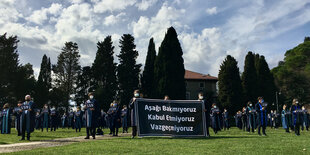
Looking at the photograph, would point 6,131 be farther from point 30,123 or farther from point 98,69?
point 98,69

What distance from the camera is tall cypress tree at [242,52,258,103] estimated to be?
6022cm

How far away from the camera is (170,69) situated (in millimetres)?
46562

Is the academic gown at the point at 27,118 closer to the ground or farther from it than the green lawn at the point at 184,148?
farther from it

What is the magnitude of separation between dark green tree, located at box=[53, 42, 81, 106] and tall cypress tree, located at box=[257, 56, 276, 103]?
40.1 meters

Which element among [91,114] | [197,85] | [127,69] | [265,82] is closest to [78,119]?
[91,114]

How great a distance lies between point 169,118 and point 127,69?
138 feet

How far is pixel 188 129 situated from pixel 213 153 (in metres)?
5.84

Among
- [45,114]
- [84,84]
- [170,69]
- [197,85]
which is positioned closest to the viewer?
[45,114]

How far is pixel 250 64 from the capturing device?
200ft

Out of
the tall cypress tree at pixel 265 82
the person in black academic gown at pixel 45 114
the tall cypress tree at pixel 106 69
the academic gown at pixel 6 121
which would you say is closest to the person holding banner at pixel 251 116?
the person in black academic gown at pixel 45 114

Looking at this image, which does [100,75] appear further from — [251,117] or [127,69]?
[251,117]

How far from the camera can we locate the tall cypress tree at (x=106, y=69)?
54059 millimetres

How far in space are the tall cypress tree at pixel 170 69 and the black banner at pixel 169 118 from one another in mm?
32019

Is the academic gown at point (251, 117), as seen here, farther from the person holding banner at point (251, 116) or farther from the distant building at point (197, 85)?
the distant building at point (197, 85)
